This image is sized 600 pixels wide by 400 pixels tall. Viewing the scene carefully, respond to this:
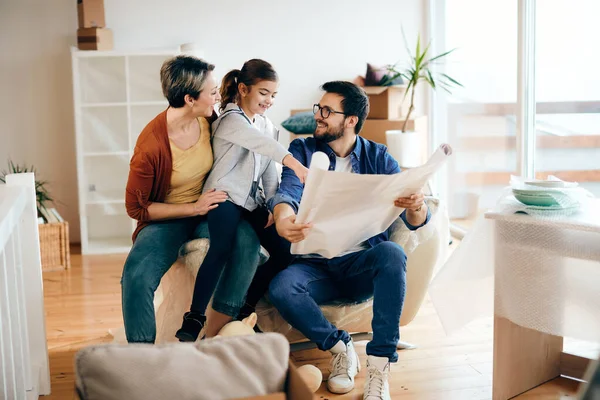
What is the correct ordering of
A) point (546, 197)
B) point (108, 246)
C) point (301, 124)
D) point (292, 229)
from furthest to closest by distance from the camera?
point (108, 246), point (301, 124), point (292, 229), point (546, 197)

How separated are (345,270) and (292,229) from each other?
1.03 ft

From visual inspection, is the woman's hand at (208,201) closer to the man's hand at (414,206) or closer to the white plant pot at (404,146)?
the man's hand at (414,206)

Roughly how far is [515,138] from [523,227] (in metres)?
2.15

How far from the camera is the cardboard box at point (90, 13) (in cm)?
477

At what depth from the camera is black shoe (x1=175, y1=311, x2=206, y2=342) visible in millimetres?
2502

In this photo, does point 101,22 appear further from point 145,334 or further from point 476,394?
point 476,394

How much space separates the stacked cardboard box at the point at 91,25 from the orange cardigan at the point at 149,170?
8.00 ft

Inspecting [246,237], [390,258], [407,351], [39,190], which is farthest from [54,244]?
[390,258]

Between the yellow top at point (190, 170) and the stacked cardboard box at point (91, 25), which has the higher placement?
the stacked cardboard box at point (91, 25)

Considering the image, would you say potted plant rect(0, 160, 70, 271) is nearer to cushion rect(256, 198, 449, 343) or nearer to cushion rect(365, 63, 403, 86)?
cushion rect(365, 63, 403, 86)

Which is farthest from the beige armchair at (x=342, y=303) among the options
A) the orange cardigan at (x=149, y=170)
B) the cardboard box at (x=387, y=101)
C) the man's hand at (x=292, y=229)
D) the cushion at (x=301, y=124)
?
the cardboard box at (x=387, y=101)

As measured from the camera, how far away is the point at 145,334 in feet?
8.11

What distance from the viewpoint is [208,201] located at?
2582 mm

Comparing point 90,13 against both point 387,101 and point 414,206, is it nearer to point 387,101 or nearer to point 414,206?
point 387,101
